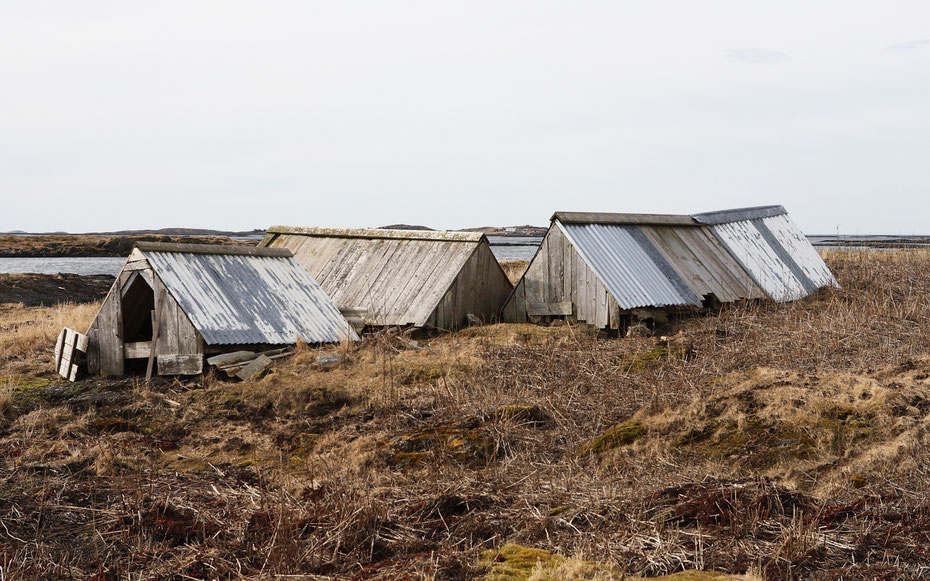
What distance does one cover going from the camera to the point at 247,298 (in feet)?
48.8

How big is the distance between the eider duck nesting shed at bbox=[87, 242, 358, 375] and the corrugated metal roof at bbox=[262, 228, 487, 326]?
4.92ft

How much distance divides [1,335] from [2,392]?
21.2 ft

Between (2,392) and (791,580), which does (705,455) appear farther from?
(2,392)

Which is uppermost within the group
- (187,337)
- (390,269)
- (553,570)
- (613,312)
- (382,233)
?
(382,233)

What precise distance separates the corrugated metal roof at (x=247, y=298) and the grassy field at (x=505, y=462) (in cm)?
94

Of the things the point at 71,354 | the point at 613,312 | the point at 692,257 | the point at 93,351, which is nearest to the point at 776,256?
the point at 692,257

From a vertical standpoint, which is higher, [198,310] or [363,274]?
[363,274]

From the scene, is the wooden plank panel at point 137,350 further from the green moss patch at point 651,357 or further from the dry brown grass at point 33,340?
the green moss patch at point 651,357

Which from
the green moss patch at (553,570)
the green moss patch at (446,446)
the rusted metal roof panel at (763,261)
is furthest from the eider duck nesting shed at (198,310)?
the rusted metal roof panel at (763,261)

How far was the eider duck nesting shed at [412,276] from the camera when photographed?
55.1 feet

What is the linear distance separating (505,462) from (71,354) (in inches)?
353

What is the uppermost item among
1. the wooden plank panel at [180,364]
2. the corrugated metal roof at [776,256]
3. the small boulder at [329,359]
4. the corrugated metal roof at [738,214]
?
the corrugated metal roof at [738,214]

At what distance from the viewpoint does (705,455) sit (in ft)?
25.8

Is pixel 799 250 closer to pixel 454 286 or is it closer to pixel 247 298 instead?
pixel 454 286
